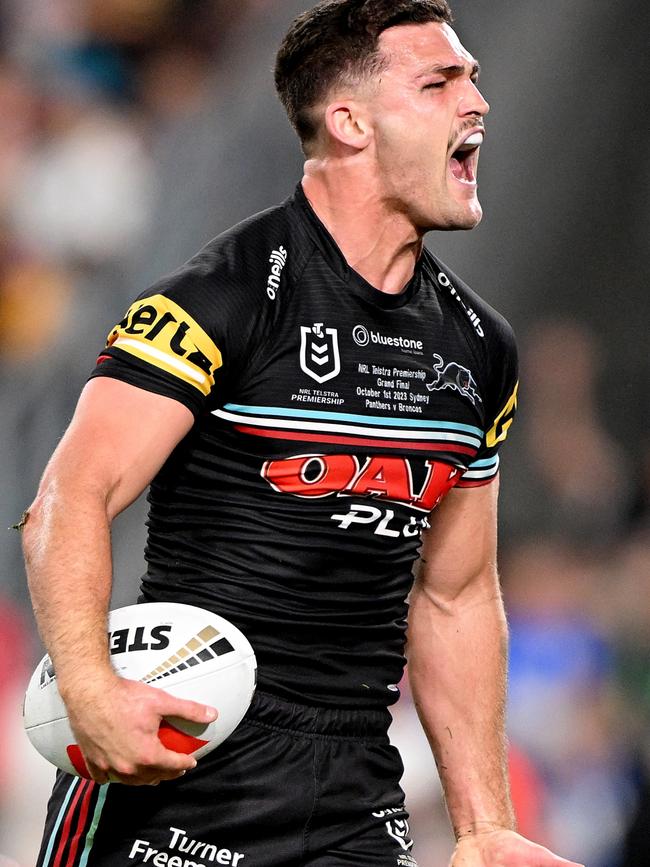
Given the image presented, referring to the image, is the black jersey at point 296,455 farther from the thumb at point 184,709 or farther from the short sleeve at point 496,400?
the thumb at point 184,709


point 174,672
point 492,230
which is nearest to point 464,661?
point 174,672

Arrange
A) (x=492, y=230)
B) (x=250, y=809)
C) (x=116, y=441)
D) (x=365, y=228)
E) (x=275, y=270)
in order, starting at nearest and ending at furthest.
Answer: (x=116, y=441)
(x=250, y=809)
(x=275, y=270)
(x=365, y=228)
(x=492, y=230)

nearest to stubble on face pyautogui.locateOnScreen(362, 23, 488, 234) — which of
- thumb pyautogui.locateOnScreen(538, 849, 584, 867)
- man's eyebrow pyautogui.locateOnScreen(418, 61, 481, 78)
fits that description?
man's eyebrow pyautogui.locateOnScreen(418, 61, 481, 78)

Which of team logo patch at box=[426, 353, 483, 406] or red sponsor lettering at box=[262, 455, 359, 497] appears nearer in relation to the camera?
red sponsor lettering at box=[262, 455, 359, 497]

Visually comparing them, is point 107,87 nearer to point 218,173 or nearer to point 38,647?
point 218,173

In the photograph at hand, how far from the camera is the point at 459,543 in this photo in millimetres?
2898

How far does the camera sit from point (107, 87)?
574 cm

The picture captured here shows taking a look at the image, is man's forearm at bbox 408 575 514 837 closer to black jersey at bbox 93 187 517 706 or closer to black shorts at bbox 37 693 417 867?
black jersey at bbox 93 187 517 706

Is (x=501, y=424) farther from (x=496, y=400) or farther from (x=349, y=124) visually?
(x=349, y=124)

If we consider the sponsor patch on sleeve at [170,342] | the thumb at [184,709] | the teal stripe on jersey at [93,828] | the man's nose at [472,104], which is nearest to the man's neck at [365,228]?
the man's nose at [472,104]

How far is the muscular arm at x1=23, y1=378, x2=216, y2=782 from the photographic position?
202 centimetres

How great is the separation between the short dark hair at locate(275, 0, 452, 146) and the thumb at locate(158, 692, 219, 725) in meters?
1.32

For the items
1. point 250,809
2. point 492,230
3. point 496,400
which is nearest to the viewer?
point 250,809

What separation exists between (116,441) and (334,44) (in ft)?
3.53
